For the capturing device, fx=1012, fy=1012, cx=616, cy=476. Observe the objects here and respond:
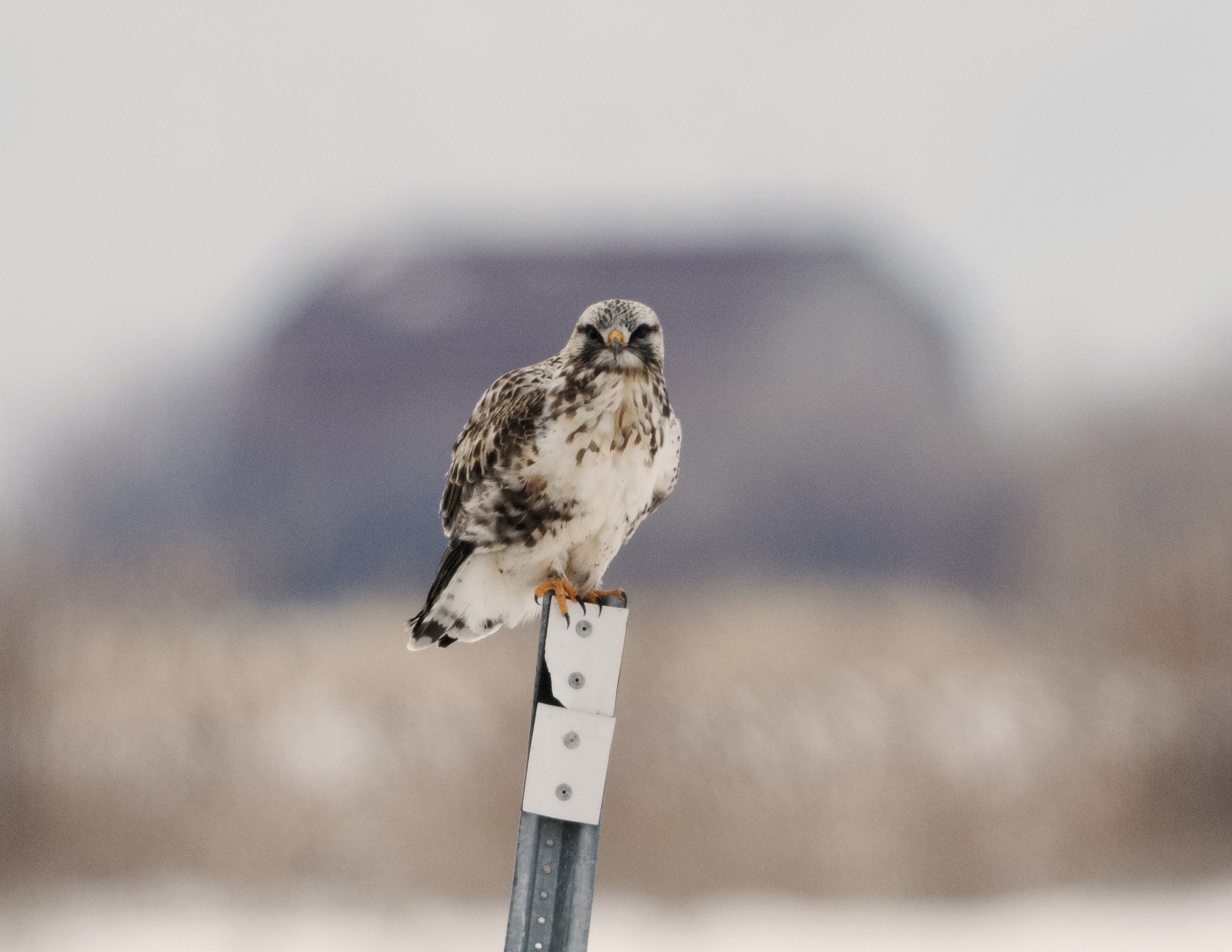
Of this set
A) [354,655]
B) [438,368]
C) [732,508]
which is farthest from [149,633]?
[732,508]

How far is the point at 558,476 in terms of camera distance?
5.02ft

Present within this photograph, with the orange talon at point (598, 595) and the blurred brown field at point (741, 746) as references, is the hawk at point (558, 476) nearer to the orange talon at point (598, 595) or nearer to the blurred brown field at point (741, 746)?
the orange talon at point (598, 595)

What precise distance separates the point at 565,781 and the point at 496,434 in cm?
56

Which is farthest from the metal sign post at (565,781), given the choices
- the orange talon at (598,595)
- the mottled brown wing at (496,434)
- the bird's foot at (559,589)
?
the mottled brown wing at (496,434)

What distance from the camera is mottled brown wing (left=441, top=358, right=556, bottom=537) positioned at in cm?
156

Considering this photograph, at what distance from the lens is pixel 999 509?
4473 millimetres

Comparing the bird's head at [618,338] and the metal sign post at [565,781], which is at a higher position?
the bird's head at [618,338]

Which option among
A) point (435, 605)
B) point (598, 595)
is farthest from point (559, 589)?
point (435, 605)

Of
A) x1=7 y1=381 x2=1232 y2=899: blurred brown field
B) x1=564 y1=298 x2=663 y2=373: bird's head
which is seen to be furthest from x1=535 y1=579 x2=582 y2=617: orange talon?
x1=7 y1=381 x2=1232 y2=899: blurred brown field

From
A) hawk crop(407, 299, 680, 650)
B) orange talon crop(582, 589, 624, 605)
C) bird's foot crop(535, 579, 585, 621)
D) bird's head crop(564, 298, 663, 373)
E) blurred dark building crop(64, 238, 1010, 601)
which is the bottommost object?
orange talon crop(582, 589, 624, 605)

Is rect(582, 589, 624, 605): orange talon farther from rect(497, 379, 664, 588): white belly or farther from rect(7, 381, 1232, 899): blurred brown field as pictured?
rect(7, 381, 1232, 899): blurred brown field

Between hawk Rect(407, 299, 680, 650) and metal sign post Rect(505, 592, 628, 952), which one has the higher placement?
hawk Rect(407, 299, 680, 650)

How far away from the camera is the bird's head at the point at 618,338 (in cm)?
152

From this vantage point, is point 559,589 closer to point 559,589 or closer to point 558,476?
point 559,589
